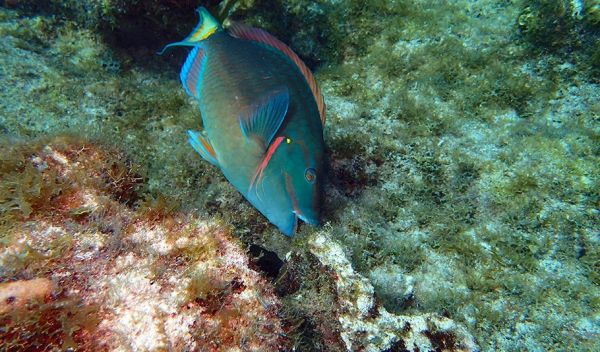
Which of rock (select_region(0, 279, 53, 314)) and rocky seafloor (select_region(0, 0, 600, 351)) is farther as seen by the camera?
rocky seafloor (select_region(0, 0, 600, 351))

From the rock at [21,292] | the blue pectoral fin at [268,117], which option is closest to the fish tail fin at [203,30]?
the blue pectoral fin at [268,117]

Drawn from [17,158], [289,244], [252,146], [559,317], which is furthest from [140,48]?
[559,317]

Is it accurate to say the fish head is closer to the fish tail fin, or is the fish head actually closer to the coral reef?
the coral reef

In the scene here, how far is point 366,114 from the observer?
3.49 m

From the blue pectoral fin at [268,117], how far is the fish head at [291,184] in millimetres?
88

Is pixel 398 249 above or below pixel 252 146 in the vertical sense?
below

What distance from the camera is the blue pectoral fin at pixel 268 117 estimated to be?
2.24m

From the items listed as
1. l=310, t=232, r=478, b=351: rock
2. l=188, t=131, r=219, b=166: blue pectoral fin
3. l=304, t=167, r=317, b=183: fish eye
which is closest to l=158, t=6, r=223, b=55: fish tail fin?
l=188, t=131, r=219, b=166: blue pectoral fin

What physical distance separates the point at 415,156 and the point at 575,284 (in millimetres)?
1587

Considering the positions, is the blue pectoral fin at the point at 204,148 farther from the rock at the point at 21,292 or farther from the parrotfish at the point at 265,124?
the rock at the point at 21,292

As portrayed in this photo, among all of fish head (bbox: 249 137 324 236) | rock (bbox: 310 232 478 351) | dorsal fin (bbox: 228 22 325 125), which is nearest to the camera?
rock (bbox: 310 232 478 351)

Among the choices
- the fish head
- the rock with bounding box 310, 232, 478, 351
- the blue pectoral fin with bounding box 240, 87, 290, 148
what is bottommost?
the rock with bounding box 310, 232, 478, 351

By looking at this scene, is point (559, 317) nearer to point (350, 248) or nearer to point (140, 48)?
point (350, 248)

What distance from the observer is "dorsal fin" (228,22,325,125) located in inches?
99.7
